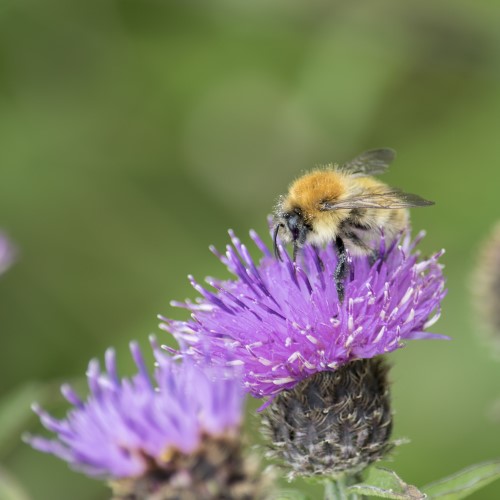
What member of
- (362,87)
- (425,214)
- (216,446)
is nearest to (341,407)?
(216,446)

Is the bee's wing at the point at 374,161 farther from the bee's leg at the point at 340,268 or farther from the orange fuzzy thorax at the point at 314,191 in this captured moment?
the bee's leg at the point at 340,268

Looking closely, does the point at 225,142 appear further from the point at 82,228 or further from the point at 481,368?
the point at 481,368

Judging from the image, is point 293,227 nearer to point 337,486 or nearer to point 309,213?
point 309,213

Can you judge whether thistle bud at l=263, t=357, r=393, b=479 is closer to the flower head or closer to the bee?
the bee

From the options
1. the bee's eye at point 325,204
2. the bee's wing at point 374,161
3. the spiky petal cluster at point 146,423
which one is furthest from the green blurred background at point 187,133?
the spiky petal cluster at point 146,423

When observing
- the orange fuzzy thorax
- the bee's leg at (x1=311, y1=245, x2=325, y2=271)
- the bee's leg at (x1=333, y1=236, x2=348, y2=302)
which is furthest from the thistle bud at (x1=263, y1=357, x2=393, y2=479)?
the orange fuzzy thorax
